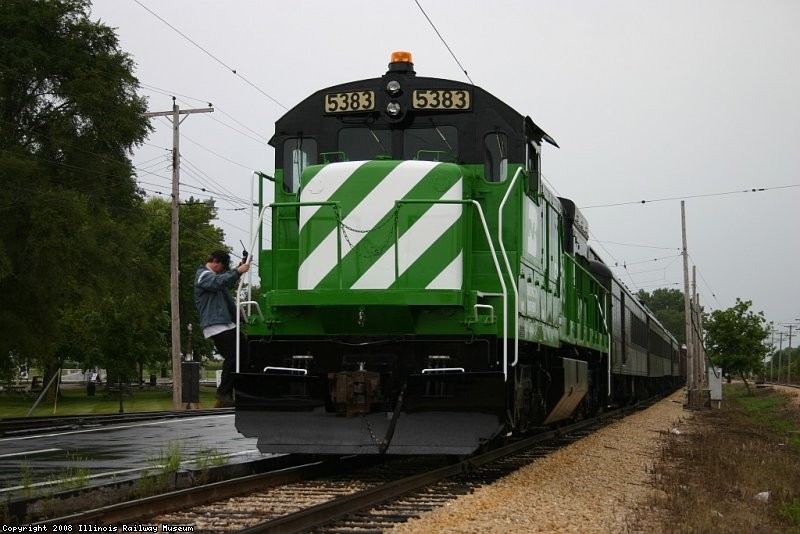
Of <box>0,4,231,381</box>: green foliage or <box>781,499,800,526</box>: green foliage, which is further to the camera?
<box>0,4,231,381</box>: green foliage

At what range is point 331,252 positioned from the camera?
30.7 ft

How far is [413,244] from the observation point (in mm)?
9312

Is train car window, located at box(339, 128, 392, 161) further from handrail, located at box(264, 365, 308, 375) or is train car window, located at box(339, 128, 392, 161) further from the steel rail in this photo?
the steel rail

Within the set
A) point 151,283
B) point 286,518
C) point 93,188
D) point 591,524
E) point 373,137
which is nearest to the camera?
point 286,518

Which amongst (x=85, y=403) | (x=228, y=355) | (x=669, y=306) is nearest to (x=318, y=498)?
(x=228, y=355)

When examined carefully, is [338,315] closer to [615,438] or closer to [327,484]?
[327,484]

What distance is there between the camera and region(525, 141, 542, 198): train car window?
10305mm

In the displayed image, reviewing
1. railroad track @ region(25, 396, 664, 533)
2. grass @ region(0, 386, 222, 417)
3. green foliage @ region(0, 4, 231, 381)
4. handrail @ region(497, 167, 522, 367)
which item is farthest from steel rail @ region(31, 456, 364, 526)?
grass @ region(0, 386, 222, 417)

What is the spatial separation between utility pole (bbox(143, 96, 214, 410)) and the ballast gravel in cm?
1997

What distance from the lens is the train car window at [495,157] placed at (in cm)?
999

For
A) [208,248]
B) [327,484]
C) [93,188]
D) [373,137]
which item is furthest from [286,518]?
[208,248]

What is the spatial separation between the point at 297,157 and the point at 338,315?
2031 millimetres

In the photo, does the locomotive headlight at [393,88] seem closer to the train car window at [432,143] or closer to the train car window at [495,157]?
the train car window at [432,143]

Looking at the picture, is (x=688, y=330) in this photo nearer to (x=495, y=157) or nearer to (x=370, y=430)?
(x=495, y=157)
